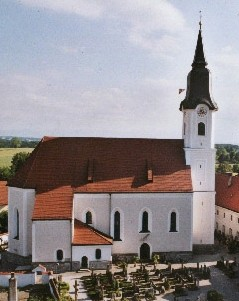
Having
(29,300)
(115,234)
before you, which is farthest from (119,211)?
(29,300)

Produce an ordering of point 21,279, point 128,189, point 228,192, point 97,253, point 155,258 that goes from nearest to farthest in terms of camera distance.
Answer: point 21,279, point 155,258, point 97,253, point 128,189, point 228,192

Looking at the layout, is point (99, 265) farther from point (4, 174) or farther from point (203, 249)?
point (4, 174)

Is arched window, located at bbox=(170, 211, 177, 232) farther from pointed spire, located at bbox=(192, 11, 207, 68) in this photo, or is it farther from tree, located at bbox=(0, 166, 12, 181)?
tree, located at bbox=(0, 166, 12, 181)

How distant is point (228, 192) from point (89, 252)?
897 inches

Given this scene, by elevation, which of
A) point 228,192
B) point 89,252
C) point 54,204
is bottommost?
point 89,252

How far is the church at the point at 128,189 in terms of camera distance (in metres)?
40.3

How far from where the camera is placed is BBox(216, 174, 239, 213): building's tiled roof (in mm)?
50875

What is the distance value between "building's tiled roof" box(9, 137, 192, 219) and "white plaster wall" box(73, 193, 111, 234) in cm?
75

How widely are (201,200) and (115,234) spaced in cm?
1004

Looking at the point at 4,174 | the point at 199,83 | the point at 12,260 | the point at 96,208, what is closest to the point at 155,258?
the point at 96,208

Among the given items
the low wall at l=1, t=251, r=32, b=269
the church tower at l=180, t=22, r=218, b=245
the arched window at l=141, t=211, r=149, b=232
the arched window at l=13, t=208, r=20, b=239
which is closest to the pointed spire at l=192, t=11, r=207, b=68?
the church tower at l=180, t=22, r=218, b=245

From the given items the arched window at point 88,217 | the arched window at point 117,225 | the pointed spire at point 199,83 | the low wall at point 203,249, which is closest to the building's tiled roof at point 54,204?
the arched window at point 88,217

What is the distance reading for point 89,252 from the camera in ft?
128

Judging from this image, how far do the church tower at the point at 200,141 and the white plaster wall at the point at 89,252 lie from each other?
10510 millimetres
